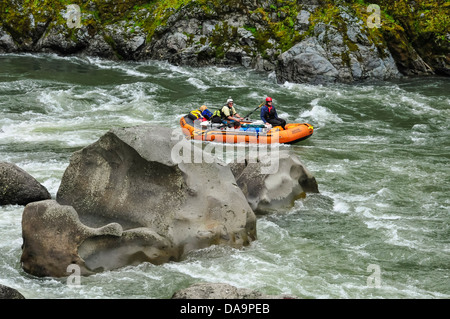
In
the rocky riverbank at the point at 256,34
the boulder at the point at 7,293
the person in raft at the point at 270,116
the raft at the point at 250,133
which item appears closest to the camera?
the boulder at the point at 7,293

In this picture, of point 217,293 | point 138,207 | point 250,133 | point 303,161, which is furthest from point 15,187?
point 250,133

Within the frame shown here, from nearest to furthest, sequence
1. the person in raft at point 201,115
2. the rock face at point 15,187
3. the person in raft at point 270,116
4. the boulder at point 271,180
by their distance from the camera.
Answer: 1. the rock face at point 15,187
2. the boulder at point 271,180
3. the person in raft at point 270,116
4. the person in raft at point 201,115

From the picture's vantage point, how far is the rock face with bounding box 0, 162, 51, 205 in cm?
1159

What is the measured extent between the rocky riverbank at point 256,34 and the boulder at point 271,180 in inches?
512

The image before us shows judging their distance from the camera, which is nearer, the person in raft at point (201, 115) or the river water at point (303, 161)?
the river water at point (303, 161)

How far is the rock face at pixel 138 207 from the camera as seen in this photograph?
8.93 metres

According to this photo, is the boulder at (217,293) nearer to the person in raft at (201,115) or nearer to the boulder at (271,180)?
the boulder at (271,180)

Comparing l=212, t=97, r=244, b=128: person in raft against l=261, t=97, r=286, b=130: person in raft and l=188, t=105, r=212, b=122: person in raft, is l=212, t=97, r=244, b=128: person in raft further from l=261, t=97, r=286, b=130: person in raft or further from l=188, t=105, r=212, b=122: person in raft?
l=261, t=97, r=286, b=130: person in raft

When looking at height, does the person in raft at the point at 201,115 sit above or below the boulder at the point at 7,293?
above

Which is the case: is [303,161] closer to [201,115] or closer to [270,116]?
[270,116]

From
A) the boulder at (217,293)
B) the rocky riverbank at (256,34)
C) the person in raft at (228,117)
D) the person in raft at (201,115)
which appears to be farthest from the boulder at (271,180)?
the rocky riverbank at (256,34)

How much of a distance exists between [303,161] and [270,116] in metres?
3.07

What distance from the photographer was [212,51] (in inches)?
1110

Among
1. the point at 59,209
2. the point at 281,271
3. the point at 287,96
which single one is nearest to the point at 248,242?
the point at 281,271
